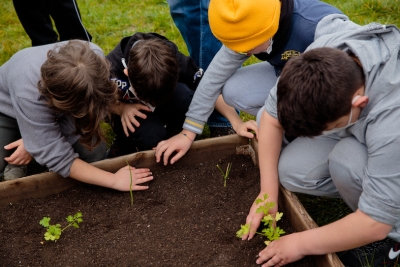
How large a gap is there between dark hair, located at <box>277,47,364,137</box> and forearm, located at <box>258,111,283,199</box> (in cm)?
43

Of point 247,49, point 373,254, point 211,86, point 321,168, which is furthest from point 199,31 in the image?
point 373,254

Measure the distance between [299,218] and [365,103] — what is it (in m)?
0.62

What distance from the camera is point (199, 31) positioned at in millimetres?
2824

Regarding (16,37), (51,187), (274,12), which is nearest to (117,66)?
(51,187)

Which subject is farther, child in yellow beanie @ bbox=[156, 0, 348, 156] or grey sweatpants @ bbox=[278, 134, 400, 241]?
child in yellow beanie @ bbox=[156, 0, 348, 156]

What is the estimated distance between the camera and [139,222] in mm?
2162

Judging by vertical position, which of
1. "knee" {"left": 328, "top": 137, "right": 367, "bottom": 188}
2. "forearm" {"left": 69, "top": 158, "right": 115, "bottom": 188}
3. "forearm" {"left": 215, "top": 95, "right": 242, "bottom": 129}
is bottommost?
"forearm" {"left": 69, "top": 158, "right": 115, "bottom": 188}

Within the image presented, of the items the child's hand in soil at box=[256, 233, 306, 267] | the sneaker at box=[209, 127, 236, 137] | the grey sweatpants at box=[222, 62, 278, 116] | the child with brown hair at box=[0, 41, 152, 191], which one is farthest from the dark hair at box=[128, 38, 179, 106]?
the child's hand in soil at box=[256, 233, 306, 267]

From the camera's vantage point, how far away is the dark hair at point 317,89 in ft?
5.02

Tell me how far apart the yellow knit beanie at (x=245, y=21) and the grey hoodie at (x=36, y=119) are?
85 cm

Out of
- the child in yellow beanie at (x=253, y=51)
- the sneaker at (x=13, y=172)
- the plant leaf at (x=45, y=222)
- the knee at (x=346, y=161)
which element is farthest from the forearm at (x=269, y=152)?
the sneaker at (x=13, y=172)

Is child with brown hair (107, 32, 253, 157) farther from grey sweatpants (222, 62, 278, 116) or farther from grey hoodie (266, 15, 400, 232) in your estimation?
grey hoodie (266, 15, 400, 232)

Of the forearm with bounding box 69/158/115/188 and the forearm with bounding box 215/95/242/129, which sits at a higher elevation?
the forearm with bounding box 215/95/242/129

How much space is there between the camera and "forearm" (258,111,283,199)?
2055 mm
